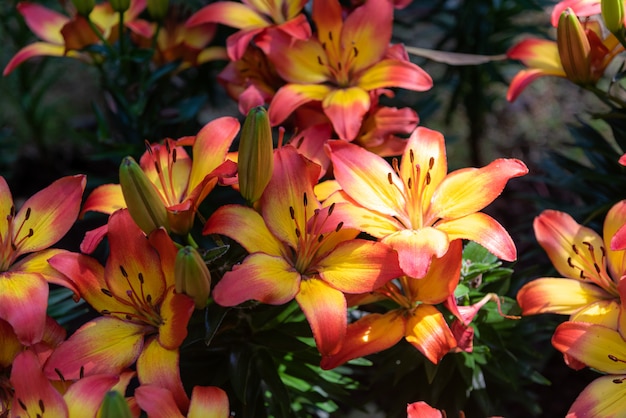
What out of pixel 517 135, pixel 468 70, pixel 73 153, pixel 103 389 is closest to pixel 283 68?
pixel 103 389

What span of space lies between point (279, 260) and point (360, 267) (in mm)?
89

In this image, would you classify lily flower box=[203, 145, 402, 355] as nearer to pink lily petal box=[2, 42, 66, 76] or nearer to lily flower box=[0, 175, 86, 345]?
lily flower box=[0, 175, 86, 345]

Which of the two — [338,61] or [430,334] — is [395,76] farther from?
[430,334]

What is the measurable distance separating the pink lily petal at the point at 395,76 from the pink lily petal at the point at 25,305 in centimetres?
51

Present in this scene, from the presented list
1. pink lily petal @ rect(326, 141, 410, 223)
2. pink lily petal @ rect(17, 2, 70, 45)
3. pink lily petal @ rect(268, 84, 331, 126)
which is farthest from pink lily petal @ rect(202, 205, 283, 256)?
pink lily petal @ rect(17, 2, 70, 45)

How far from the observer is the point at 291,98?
1073mm

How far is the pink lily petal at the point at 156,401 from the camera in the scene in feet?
2.48

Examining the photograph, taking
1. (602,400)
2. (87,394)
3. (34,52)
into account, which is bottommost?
(602,400)

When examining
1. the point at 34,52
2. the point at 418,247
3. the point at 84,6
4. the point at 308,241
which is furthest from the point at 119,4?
the point at 418,247

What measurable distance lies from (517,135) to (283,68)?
1231 millimetres

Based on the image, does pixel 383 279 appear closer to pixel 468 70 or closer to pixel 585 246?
pixel 585 246

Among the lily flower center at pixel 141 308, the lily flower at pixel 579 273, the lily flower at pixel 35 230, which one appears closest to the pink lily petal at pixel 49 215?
the lily flower at pixel 35 230

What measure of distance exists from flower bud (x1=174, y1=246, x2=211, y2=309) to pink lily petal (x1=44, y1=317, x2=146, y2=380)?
0.11 meters

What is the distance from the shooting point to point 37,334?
0.83m
